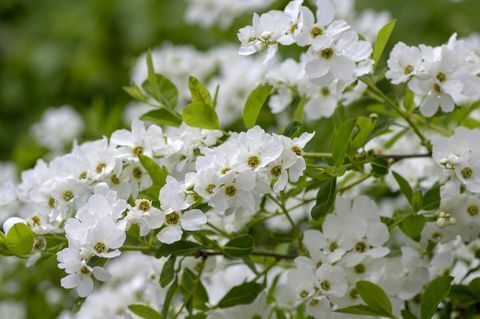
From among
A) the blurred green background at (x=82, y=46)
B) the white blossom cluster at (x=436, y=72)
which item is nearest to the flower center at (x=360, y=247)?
the white blossom cluster at (x=436, y=72)

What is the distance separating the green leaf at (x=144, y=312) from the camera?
1.15 metres

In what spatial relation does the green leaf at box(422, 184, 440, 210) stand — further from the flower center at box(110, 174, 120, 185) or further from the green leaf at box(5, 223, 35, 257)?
the green leaf at box(5, 223, 35, 257)

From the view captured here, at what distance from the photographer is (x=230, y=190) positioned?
3.37 feet

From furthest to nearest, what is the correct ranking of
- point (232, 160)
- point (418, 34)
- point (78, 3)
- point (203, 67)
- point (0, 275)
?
point (78, 3) < point (418, 34) < point (203, 67) < point (0, 275) < point (232, 160)

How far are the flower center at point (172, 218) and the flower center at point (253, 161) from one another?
0.12 m

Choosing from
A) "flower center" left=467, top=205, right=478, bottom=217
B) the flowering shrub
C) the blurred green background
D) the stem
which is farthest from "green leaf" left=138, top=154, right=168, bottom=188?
the blurred green background

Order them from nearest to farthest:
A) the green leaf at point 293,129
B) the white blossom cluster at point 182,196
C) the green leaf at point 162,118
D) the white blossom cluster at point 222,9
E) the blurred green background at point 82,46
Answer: the white blossom cluster at point 182,196 → the green leaf at point 293,129 → the green leaf at point 162,118 → the white blossom cluster at point 222,9 → the blurred green background at point 82,46

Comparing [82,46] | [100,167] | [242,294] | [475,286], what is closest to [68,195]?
[100,167]

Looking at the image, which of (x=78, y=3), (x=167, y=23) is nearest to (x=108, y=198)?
(x=167, y=23)

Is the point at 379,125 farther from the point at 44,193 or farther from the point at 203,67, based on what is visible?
the point at 203,67

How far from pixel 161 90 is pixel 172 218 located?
35cm

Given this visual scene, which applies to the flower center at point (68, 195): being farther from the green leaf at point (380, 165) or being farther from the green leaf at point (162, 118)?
the green leaf at point (380, 165)

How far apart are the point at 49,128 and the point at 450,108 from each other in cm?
156

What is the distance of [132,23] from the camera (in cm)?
323
